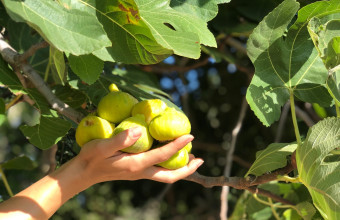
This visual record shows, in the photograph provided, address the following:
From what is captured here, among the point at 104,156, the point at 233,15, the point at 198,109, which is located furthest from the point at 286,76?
the point at 198,109

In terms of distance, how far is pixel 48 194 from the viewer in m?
0.95

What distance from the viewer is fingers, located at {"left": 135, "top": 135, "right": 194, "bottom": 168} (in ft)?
2.81

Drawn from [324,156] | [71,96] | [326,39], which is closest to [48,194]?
[71,96]

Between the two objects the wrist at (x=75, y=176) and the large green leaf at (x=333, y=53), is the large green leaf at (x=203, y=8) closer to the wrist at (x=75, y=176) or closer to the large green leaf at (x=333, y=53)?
the large green leaf at (x=333, y=53)

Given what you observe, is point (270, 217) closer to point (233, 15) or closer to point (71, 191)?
point (233, 15)

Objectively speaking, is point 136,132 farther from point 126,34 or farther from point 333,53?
point 333,53

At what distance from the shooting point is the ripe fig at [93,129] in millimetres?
905

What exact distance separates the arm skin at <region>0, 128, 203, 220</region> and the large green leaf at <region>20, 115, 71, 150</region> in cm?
15

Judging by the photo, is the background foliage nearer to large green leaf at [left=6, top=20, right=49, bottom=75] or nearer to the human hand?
large green leaf at [left=6, top=20, right=49, bottom=75]

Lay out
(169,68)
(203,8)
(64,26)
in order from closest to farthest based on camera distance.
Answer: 1. (64,26)
2. (203,8)
3. (169,68)

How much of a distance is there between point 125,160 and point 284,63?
45 centimetres

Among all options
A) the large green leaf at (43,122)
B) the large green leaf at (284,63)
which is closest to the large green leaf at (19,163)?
the large green leaf at (43,122)

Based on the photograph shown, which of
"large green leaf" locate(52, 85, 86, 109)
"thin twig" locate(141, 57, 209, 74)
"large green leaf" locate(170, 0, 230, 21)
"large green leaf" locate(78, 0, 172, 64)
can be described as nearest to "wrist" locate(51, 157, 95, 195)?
"large green leaf" locate(78, 0, 172, 64)

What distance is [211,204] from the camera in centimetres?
278
